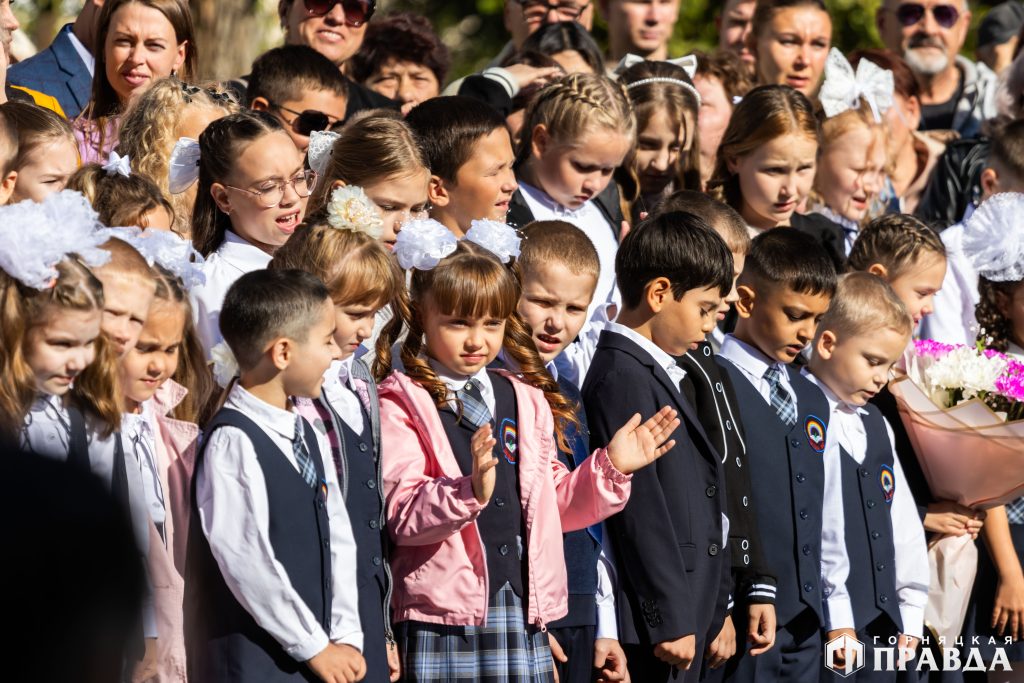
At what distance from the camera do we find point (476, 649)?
400cm

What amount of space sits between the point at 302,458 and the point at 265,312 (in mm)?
377

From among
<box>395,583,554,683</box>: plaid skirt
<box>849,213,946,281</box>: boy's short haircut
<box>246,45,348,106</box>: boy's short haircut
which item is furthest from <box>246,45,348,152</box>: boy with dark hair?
<box>395,583,554,683</box>: plaid skirt

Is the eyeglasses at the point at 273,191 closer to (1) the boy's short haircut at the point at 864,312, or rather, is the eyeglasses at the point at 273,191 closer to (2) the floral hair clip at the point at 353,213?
(2) the floral hair clip at the point at 353,213

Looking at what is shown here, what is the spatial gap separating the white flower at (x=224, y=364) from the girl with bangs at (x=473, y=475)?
0.52 metres

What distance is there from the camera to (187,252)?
3.94 m

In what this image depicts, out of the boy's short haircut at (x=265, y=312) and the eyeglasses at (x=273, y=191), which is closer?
the boy's short haircut at (x=265, y=312)

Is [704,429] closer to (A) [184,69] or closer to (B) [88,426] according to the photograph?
(B) [88,426]

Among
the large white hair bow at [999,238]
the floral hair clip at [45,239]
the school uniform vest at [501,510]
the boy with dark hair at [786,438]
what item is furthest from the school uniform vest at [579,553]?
the large white hair bow at [999,238]

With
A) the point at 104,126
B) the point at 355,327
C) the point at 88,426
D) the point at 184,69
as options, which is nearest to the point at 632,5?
the point at 184,69

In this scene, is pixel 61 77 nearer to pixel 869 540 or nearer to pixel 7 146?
pixel 7 146

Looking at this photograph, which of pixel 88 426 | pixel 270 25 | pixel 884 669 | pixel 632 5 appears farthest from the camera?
pixel 270 25

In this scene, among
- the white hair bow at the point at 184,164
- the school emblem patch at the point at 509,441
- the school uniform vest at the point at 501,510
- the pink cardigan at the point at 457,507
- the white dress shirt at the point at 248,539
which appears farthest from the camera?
the white hair bow at the point at 184,164

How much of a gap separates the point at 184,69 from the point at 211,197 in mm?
1431

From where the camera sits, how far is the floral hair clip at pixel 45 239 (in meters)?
3.32
